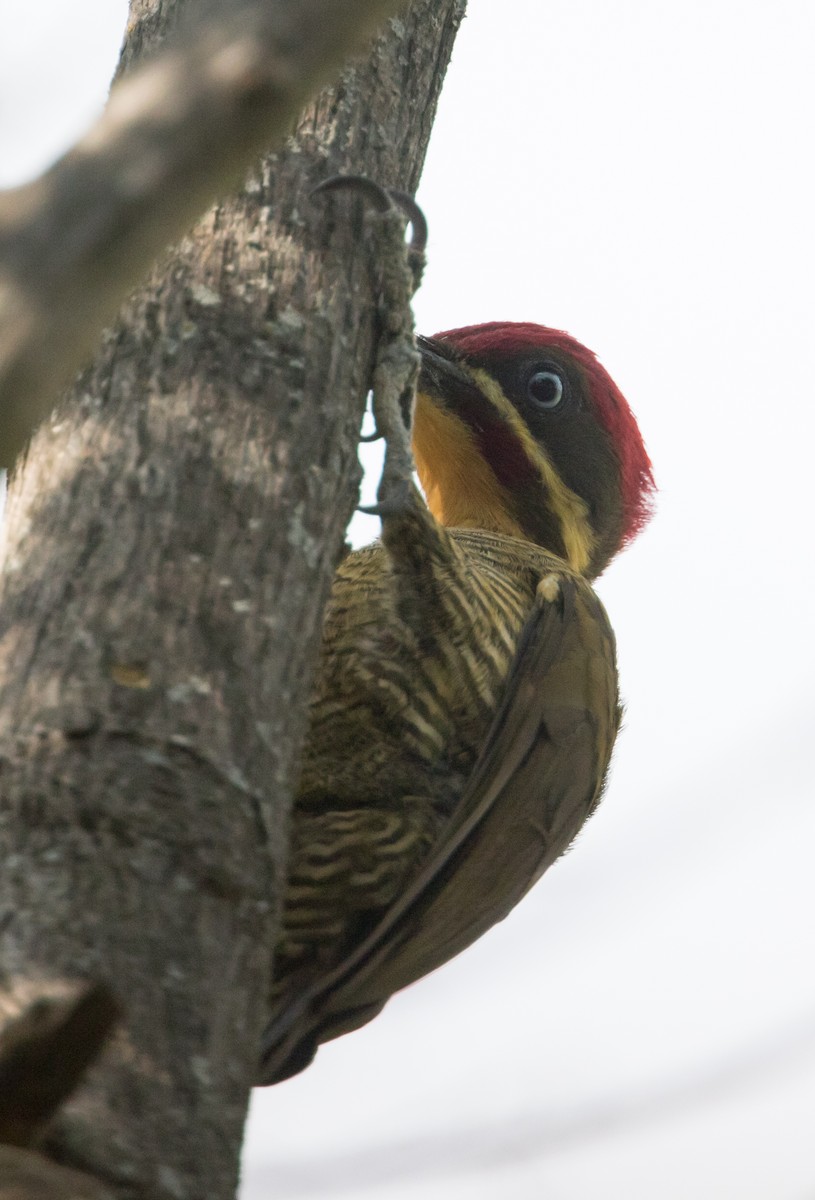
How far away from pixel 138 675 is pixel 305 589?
0.35m

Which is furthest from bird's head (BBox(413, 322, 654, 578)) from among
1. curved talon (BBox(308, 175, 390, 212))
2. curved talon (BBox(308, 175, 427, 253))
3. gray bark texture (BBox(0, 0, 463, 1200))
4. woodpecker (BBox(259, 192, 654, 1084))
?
gray bark texture (BBox(0, 0, 463, 1200))

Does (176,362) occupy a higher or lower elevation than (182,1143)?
higher

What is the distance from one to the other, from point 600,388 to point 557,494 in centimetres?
39

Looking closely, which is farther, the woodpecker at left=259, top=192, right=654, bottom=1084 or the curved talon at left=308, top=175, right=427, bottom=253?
the woodpecker at left=259, top=192, right=654, bottom=1084

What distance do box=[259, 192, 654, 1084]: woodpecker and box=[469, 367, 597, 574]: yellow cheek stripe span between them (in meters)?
0.38

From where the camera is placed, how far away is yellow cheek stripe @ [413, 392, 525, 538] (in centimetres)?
492

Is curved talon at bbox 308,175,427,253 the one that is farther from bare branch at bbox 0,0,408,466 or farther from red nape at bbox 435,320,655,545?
red nape at bbox 435,320,655,545

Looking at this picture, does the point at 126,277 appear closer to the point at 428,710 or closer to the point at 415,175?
the point at 415,175

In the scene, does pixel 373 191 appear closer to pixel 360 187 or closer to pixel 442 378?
pixel 360 187

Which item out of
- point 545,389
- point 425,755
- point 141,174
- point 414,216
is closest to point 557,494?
point 545,389

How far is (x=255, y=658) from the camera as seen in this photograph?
229 cm

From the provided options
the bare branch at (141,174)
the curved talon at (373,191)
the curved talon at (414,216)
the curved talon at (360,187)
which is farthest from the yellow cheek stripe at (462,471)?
the bare branch at (141,174)

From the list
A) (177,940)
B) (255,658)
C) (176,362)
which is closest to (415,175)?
(176,362)

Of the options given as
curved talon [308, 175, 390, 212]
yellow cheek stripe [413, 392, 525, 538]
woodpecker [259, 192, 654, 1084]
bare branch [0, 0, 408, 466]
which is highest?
yellow cheek stripe [413, 392, 525, 538]
